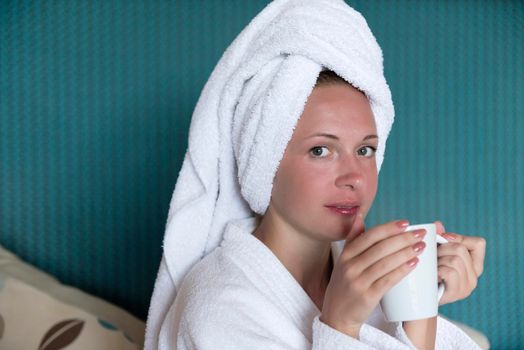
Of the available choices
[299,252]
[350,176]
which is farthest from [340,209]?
[299,252]

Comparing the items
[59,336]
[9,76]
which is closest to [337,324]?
[59,336]

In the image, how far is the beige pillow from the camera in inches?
55.4

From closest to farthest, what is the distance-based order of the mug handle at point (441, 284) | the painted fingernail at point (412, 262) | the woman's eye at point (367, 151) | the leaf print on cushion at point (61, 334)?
1. the painted fingernail at point (412, 262)
2. the mug handle at point (441, 284)
3. the woman's eye at point (367, 151)
4. the leaf print on cushion at point (61, 334)

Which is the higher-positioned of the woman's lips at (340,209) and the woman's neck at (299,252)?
the woman's lips at (340,209)

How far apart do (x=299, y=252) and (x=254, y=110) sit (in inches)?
10.3

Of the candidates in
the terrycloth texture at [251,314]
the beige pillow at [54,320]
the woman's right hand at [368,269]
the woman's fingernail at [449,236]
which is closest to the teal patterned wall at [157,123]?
the beige pillow at [54,320]

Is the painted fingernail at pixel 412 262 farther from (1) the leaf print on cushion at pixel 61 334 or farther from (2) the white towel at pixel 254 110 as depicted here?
(1) the leaf print on cushion at pixel 61 334

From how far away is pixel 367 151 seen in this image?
3.71ft

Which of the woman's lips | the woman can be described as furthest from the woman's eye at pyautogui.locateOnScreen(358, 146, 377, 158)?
the woman's lips

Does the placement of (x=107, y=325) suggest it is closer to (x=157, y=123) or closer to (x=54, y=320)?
(x=54, y=320)

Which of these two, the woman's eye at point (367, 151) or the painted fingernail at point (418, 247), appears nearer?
the painted fingernail at point (418, 247)

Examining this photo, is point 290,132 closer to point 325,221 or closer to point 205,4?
point 325,221

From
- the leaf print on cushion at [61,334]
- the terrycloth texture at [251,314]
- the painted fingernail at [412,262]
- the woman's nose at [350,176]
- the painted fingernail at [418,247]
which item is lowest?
the leaf print on cushion at [61,334]

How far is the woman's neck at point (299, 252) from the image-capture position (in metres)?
1.16
